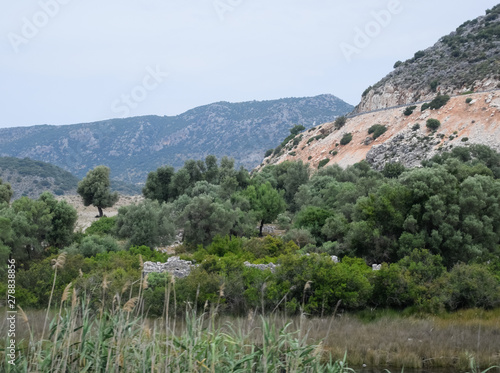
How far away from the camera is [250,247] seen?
28219mm

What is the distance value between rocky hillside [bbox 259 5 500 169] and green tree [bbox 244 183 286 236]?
23072 millimetres

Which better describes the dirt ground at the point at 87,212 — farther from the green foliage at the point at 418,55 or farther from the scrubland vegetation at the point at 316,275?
the green foliage at the point at 418,55

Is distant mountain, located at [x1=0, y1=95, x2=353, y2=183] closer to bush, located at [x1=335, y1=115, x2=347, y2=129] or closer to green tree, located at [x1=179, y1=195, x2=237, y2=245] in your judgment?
bush, located at [x1=335, y1=115, x2=347, y2=129]

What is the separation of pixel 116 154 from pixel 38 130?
39.1 m

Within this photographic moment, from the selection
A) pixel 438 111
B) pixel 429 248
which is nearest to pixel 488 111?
pixel 438 111

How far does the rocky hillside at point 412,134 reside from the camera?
5714 centimetres

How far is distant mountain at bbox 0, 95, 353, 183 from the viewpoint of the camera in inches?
6924

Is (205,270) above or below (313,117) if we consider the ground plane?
below

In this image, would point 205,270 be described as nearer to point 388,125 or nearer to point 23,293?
point 23,293

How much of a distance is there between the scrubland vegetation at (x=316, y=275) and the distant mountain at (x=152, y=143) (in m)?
135

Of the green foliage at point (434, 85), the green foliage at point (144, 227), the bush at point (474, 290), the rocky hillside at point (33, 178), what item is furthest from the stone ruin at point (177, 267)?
the rocky hillside at point (33, 178)

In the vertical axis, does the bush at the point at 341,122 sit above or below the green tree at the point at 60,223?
above

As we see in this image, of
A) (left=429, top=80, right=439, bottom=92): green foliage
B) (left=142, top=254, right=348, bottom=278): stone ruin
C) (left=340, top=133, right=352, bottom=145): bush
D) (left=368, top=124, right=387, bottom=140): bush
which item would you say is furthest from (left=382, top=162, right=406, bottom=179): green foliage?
(left=142, top=254, right=348, bottom=278): stone ruin

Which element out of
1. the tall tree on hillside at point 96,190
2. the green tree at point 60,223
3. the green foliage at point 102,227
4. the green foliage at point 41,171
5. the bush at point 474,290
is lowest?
the bush at point 474,290
